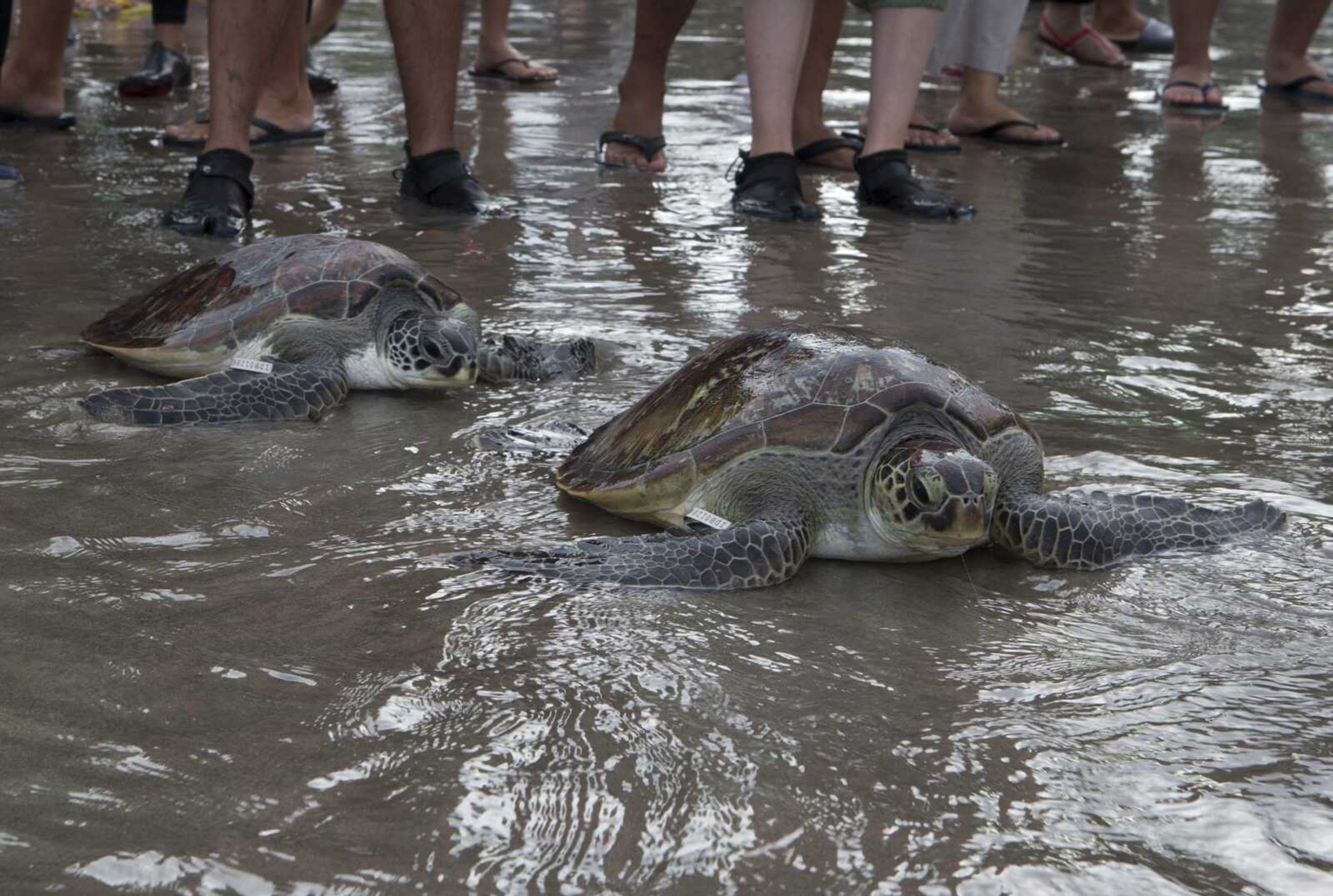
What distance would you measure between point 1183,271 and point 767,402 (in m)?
2.96

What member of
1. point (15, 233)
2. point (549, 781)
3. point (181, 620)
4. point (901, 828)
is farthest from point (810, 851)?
point (15, 233)

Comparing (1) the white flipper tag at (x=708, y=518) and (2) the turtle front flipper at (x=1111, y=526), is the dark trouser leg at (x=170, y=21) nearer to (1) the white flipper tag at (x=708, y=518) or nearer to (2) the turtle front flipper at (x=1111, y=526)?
(1) the white flipper tag at (x=708, y=518)

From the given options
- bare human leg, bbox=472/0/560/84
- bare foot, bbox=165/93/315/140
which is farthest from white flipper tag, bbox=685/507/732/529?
bare human leg, bbox=472/0/560/84

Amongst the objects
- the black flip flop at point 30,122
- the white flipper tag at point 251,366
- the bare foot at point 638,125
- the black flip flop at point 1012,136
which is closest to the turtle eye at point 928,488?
the white flipper tag at point 251,366

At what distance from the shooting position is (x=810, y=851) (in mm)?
1858

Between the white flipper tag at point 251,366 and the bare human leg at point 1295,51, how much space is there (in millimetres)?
8289

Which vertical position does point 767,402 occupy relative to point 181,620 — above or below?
above

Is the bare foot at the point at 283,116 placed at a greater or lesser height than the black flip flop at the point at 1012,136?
lesser

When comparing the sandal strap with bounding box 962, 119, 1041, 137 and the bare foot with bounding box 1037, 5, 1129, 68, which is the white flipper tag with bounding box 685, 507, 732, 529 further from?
the bare foot with bounding box 1037, 5, 1129, 68

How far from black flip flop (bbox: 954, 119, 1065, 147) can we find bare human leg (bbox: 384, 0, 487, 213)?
3499mm

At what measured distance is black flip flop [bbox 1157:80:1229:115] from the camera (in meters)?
9.16

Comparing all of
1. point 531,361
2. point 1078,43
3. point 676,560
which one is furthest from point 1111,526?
point 1078,43

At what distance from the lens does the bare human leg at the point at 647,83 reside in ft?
22.3

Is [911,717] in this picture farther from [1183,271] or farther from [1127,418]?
[1183,271]
